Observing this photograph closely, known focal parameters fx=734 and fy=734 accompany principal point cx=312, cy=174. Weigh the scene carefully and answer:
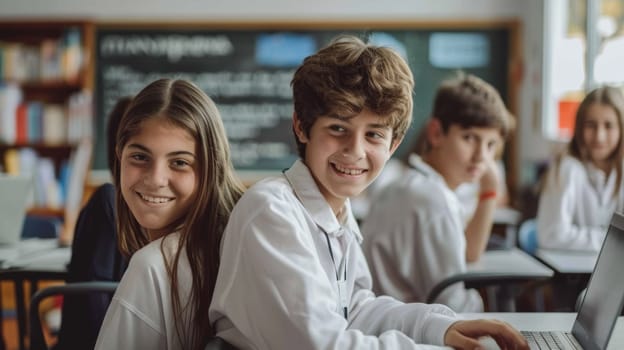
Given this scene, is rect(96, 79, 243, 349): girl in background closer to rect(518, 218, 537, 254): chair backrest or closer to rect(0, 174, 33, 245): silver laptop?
rect(0, 174, 33, 245): silver laptop

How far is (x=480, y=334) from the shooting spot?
48.5 inches

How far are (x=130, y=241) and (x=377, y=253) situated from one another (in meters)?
0.85

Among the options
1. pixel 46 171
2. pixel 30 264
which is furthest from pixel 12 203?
pixel 46 171

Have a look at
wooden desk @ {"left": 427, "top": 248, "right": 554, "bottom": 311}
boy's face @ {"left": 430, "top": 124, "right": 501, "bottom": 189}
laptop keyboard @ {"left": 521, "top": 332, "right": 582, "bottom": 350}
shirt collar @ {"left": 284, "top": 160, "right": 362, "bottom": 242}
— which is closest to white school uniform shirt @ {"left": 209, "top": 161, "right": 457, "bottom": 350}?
shirt collar @ {"left": 284, "top": 160, "right": 362, "bottom": 242}

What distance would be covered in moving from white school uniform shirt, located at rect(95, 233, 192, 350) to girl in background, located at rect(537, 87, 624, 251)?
1.80 meters

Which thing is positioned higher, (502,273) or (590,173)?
(590,173)

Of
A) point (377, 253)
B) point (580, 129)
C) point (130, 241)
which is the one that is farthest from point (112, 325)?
point (580, 129)

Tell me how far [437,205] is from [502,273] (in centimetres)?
27

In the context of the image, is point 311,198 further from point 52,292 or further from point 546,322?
point 52,292

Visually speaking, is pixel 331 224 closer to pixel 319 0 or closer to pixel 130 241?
pixel 130 241

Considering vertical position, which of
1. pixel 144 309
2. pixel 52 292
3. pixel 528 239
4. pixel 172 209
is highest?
pixel 172 209

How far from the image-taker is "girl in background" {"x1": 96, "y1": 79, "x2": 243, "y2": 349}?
1287 millimetres

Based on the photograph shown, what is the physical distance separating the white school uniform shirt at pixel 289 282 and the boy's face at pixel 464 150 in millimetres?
1072

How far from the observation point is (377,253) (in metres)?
2.22
